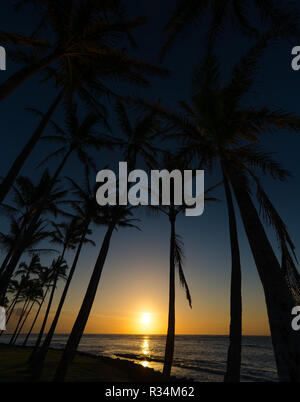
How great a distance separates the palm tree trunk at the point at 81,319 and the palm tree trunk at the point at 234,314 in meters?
6.10

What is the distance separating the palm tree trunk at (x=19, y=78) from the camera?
16.1ft

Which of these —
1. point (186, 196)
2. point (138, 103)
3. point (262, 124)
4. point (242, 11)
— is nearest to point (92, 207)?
point (186, 196)

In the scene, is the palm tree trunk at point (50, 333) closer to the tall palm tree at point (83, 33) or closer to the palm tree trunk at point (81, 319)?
the palm tree trunk at point (81, 319)

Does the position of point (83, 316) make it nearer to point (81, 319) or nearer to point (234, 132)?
point (81, 319)

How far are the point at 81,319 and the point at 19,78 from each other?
8.84m

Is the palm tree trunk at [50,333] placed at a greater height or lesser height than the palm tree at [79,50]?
lesser

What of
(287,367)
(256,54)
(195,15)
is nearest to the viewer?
(287,367)

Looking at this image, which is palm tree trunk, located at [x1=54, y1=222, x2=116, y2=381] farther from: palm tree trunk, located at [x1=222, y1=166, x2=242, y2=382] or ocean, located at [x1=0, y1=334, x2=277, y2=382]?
ocean, located at [x1=0, y1=334, x2=277, y2=382]

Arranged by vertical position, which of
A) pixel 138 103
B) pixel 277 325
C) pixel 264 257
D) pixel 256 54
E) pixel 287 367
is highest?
pixel 256 54

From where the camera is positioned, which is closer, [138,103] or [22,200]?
[138,103]

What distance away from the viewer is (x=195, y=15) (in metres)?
6.44

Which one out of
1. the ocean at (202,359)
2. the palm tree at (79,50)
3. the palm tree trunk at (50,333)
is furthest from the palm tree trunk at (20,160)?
the ocean at (202,359)

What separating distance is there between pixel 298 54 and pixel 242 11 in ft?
10.2
